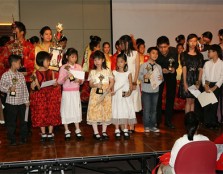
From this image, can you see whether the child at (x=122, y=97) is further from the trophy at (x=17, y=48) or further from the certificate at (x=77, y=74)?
the trophy at (x=17, y=48)

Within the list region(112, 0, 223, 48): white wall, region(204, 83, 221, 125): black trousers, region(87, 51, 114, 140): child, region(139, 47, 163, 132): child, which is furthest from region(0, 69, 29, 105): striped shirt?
region(112, 0, 223, 48): white wall

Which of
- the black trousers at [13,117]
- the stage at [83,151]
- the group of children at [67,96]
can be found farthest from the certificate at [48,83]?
the stage at [83,151]

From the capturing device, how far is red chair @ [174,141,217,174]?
8.45 feet

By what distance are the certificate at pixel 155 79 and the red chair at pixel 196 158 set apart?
2.16m

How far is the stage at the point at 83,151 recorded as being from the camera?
3750 mm

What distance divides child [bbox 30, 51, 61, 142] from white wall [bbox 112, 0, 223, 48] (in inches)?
184

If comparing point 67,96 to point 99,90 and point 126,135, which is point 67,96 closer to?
point 99,90

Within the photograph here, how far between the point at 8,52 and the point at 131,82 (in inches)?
69.2

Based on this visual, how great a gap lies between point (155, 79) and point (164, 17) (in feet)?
15.7

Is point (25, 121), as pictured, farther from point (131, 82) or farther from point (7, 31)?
point (7, 31)

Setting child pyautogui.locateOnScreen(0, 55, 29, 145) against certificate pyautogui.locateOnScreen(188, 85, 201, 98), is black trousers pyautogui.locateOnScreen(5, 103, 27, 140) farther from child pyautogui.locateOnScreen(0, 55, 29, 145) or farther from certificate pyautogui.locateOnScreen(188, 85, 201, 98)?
certificate pyautogui.locateOnScreen(188, 85, 201, 98)

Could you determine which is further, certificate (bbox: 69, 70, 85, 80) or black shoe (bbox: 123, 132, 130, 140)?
black shoe (bbox: 123, 132, 130, 140)

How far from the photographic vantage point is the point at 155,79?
15.6ft

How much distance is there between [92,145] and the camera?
14.0ft
